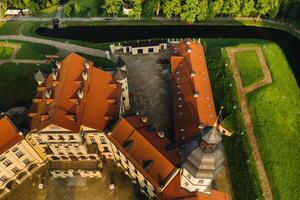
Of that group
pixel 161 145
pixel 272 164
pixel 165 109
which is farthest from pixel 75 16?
pixel 272 164

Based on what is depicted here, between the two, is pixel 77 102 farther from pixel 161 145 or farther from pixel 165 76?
pixel 165 76

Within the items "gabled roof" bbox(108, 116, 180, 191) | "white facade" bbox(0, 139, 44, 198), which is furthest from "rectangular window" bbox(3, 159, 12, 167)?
"gabled roof" bbox(108, 116, 180, 191)

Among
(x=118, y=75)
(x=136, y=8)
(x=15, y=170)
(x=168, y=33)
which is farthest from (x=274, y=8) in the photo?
(x=15, y=170)

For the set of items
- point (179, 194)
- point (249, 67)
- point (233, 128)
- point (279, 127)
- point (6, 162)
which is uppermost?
point (249, 67)

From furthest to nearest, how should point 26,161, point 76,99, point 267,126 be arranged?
point 267,126
point 26,161
point 76,99

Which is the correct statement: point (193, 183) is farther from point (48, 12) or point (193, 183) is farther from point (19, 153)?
point (48, 12)

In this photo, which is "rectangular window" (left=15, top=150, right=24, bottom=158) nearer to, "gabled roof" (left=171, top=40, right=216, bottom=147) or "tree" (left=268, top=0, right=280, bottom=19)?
"gabled roof" (left=171, top=40, right=216, bottom=147)

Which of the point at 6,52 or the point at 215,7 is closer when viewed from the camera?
the point at 6,52
